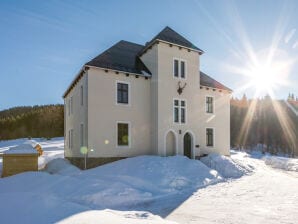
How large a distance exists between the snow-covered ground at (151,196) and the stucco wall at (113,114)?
164 centimetres

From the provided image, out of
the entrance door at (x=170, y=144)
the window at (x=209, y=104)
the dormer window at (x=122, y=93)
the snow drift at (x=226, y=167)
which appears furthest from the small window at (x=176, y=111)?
the window at (x=209, y=104)

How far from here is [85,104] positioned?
651 inches

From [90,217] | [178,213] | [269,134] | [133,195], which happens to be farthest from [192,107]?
[269,134]

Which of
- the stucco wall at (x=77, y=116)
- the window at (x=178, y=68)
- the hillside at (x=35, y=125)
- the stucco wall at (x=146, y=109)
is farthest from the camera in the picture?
the hillside at (x=35, y=125)

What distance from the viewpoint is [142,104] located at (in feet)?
59.8

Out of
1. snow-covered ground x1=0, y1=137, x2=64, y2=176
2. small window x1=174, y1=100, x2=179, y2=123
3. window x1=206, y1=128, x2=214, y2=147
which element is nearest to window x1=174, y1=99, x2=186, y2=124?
small window x1=174, y1=100, x2=179, y2=123

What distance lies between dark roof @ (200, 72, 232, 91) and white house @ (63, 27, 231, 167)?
1.19 feet

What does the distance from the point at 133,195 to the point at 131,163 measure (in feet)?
16.1

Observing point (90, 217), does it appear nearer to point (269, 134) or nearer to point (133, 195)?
point (133, 195)

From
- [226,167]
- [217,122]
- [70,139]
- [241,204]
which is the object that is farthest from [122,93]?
[241,204]

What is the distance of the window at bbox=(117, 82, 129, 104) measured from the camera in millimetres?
17297

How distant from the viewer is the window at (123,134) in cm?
1698

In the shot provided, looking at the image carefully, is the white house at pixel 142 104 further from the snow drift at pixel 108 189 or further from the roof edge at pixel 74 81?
the snow drift at pixel 108 189

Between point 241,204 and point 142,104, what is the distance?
1056 cm
